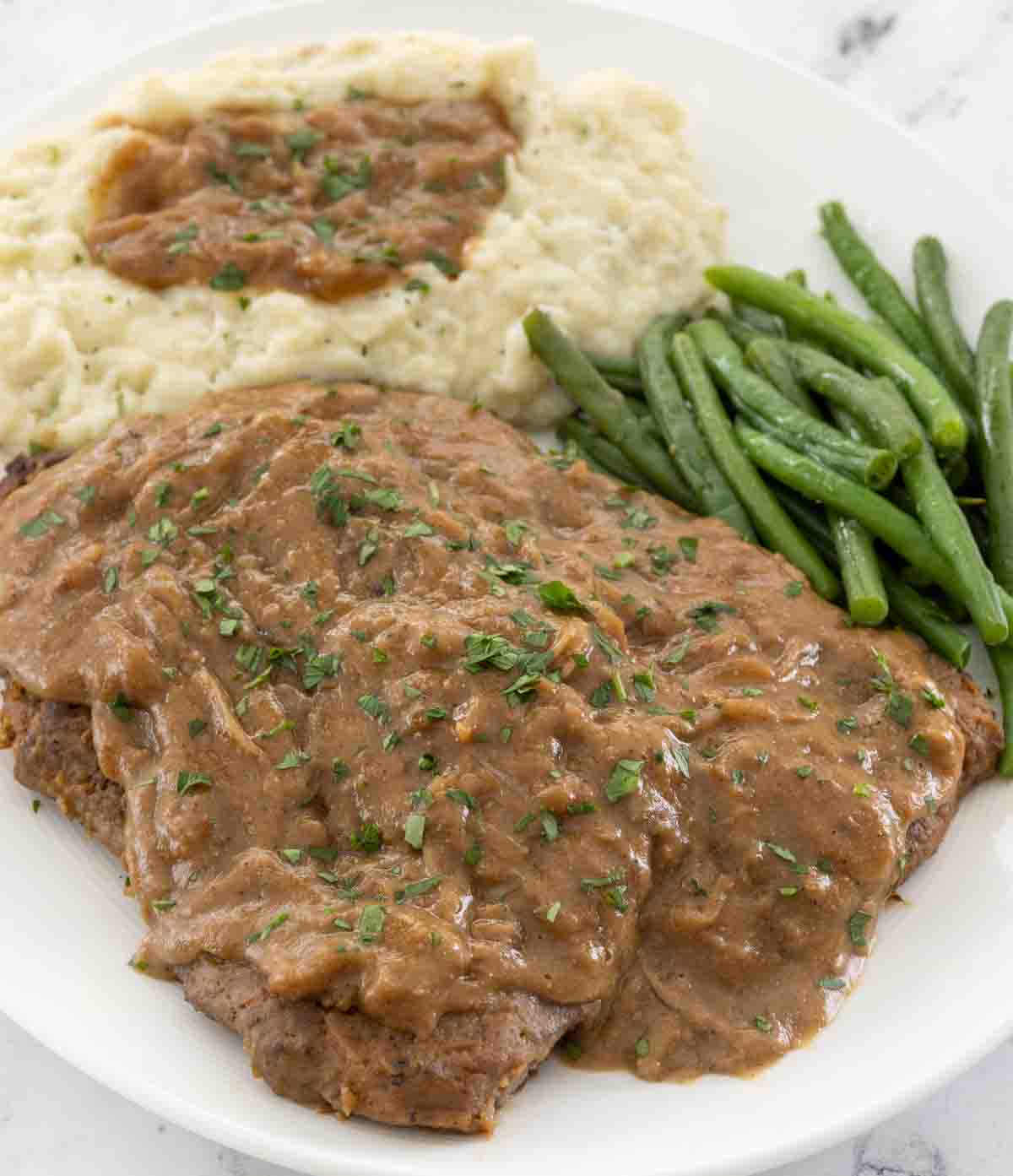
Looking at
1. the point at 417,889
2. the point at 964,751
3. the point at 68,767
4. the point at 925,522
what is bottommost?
the point at 68,767

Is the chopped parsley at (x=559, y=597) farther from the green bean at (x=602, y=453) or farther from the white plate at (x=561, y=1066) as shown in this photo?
the white plate at (x=561, y=1066)

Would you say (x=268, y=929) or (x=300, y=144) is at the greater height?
(x=300, y=144)

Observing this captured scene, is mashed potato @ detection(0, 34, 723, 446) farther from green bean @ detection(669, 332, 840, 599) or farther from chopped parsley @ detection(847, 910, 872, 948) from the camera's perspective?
chopped parsley @ detection(847, 910, 872, 948)

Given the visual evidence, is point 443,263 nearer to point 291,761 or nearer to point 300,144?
point 300,144

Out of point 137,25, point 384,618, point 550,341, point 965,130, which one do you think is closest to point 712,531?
point 550,341

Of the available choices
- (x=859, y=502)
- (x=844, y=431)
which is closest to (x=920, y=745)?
(x=859, y=502)
